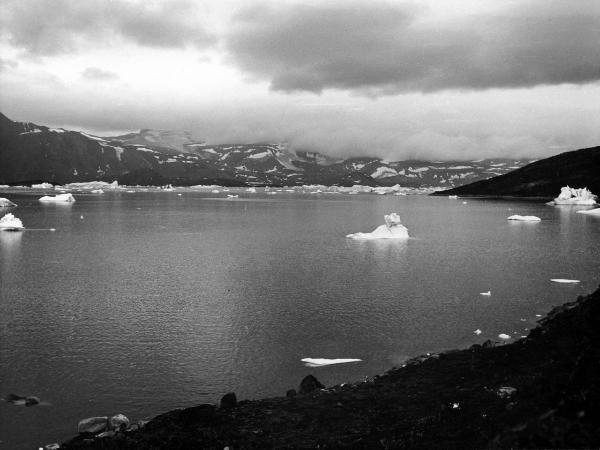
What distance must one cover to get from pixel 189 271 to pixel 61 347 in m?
22.2

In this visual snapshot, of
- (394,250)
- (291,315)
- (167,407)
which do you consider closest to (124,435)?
(167,407)

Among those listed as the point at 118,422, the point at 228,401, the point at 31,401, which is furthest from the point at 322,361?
the point at 31,401

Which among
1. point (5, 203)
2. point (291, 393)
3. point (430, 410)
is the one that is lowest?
point (291, 393)

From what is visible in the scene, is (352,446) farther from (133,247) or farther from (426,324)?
(133,247)

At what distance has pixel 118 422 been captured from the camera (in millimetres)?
17375

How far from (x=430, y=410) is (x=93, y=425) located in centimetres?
1163

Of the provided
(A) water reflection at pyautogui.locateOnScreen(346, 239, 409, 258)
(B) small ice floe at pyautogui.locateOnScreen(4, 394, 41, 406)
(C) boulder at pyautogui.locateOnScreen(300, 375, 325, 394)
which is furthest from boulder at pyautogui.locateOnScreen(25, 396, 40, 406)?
(A) water reflection at pyautogui.locateOnScreen(346, 239, 409, 258)

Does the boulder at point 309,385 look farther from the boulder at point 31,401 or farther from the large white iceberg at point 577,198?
the large white iceberg at point 577,198

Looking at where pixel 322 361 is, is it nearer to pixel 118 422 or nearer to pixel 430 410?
pixel 430 410

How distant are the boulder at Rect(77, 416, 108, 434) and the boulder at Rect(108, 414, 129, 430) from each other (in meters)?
0.21

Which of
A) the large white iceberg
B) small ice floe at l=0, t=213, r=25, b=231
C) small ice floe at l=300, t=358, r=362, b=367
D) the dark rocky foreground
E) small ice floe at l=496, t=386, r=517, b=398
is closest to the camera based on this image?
the dark rocky foreground

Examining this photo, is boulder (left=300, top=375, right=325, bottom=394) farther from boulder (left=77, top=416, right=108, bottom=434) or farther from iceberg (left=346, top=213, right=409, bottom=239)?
iceberg (left=346, top=213, right=409, bottom=239)

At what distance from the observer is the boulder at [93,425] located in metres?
17.1

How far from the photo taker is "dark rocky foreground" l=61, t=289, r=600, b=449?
10977 millimetres
